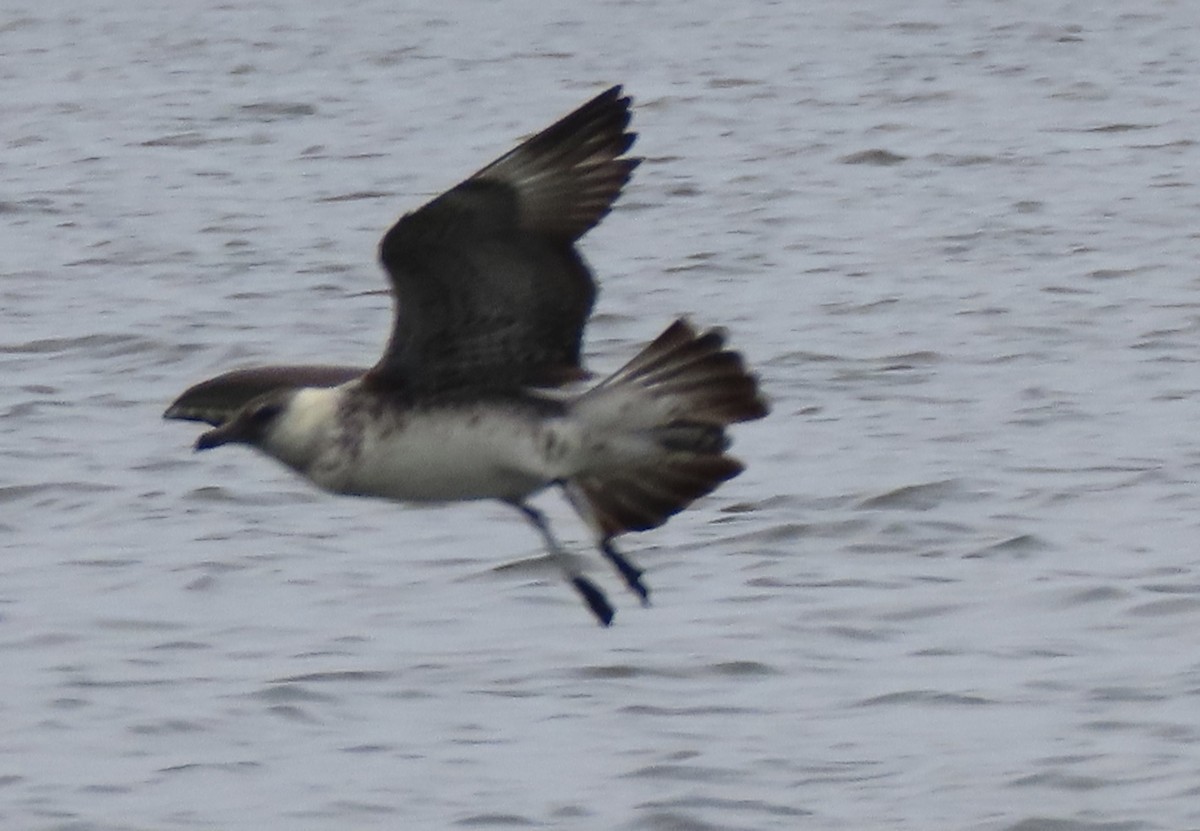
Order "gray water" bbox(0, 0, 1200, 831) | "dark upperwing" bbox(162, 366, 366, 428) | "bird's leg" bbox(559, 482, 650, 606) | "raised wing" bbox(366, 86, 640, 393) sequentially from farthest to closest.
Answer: "gray water" bbox(0, 0, 1200, 831)
"dark upperwing" bbox(162, 366, 366, 428)
"bird's leg" bbox(559, 482, 650, 606)
"raised wing" bbox(366, 86, 640, 393)

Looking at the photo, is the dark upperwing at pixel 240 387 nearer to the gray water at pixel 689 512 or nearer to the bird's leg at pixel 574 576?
the bird's leg at pixel 574 576

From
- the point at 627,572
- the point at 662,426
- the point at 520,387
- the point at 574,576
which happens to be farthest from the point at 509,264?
the point at 574,576

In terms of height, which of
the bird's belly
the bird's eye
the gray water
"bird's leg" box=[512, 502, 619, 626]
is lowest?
the gray water

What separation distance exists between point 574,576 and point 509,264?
93cm

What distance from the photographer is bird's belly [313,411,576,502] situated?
18.7ft

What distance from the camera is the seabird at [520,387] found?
18.3ft

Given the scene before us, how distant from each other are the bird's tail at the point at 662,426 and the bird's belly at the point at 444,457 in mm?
109

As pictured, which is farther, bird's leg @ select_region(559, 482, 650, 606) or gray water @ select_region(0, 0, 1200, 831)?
gray water @ select_region(0, 0, 1200, 831)

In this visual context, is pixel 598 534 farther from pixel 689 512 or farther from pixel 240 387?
pixel 689 512

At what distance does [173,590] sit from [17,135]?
29.9 ft

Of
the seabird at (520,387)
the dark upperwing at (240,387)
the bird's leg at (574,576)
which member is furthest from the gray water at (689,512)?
the seabird at (520,387)

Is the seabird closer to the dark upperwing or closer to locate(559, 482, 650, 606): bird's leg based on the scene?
locate(559, 482, 650, 606): bird's leg

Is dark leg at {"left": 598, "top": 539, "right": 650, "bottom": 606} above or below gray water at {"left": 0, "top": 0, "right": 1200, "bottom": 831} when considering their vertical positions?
above

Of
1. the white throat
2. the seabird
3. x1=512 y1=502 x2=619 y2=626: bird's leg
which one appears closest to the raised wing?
the seabird
